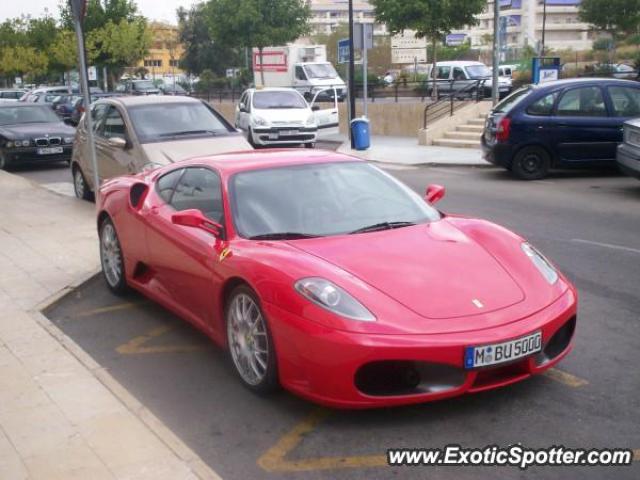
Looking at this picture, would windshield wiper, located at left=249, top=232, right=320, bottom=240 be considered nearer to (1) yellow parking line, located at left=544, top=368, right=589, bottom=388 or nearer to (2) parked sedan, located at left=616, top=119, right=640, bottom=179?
(1) yellow parking line, located at left=544, top=368, right=589, bottom=388

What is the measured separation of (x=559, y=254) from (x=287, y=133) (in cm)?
1312

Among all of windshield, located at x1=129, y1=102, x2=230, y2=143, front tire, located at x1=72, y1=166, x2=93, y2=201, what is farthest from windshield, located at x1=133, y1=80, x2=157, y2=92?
windshield, located at x1=129, y1=102, x2=230, y2=143

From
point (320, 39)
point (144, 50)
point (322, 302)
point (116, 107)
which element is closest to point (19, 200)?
point (116, 107)

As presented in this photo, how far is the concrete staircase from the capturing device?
19.9m

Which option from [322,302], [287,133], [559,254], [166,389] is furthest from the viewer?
[287,133]

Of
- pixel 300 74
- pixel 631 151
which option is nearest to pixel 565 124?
pixel 631 151

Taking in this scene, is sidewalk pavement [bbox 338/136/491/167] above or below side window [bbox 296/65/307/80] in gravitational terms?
below

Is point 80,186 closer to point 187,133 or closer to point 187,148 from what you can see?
point 187,133

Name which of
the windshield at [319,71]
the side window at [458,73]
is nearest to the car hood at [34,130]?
the side window at [458,73]

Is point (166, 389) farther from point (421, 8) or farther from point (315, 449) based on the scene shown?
point (421, 8)

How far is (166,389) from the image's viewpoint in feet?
15.7

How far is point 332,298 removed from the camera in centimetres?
404

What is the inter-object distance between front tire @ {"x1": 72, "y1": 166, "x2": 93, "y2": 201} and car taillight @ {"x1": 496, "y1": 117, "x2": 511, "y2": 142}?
22.9 feet

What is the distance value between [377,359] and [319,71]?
33474 mm
